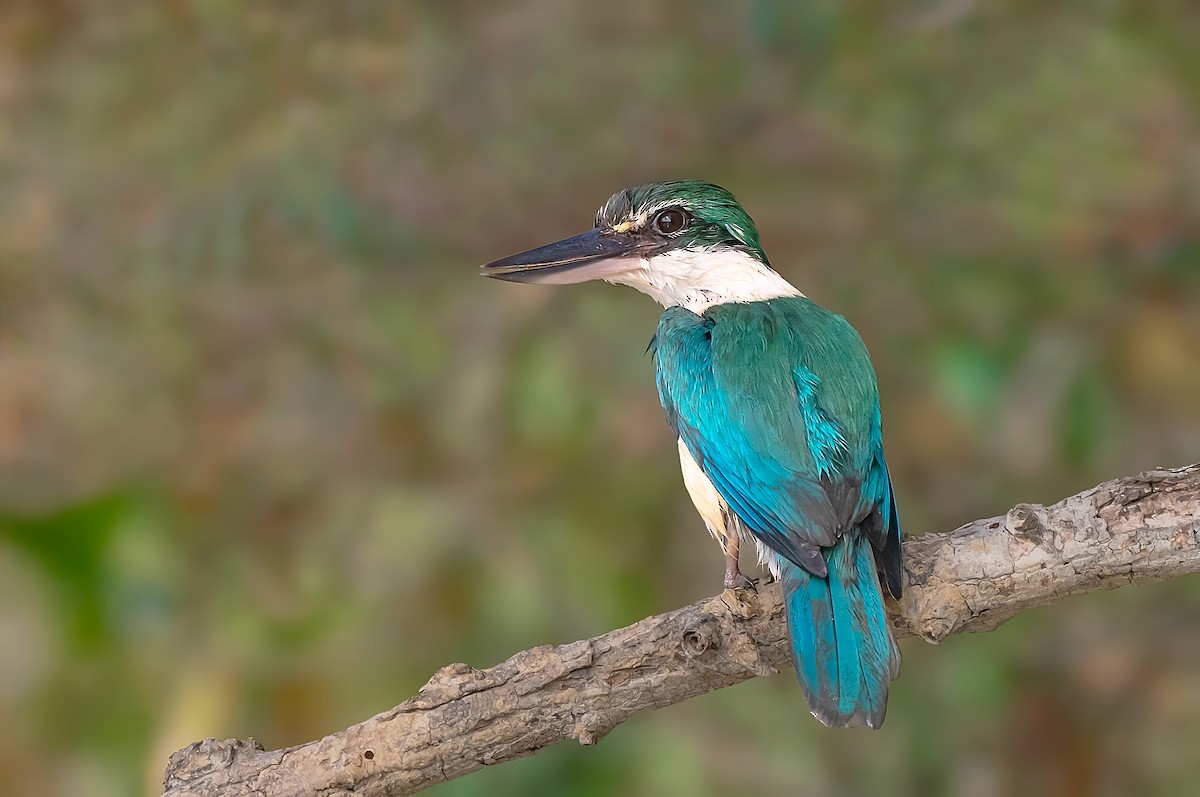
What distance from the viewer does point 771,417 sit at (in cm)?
210

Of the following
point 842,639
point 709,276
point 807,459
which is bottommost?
point 842,639

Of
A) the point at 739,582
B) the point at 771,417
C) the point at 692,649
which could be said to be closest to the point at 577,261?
the point at 771,417

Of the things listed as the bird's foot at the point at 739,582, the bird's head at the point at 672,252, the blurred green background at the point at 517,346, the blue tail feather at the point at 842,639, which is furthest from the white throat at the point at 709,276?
the blurred green background at the point at 517,346

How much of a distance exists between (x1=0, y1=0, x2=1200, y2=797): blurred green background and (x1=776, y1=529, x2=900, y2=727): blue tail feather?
1538mm

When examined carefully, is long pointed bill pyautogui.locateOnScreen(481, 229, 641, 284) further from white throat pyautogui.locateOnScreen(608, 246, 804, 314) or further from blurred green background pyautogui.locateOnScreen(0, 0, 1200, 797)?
blurred green background pyautogui.locateOnScreen(0, 0, 1200, 797)

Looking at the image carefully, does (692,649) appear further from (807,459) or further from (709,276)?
(709,276)

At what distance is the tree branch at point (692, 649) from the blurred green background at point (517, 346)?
1.39m

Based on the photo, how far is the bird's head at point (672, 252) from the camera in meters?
2.48

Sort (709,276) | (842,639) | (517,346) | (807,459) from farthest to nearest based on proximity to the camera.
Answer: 1. (517,346)
2. (709,276)
3. (807,459)
4. (842,639)

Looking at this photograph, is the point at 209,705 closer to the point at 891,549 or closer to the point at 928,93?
the point at 891,549

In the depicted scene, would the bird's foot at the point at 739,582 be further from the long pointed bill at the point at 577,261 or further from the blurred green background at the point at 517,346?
the blurred green background at the point at 517,346

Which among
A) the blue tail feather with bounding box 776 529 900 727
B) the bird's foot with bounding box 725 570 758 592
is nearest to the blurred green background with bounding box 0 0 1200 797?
the bird's foot with bounding box 725 570 758 592

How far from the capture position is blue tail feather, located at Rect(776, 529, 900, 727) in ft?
6.05

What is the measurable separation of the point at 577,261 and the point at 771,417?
0.58 m
